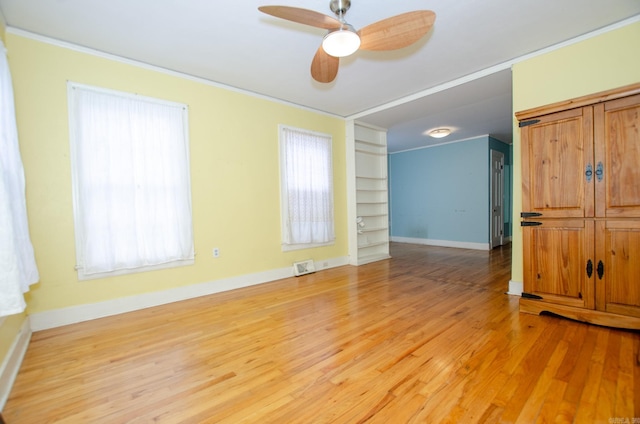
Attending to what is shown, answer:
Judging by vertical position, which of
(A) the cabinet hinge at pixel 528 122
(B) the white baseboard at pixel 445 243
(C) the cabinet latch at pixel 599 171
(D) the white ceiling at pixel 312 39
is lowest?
(B) the white baseboard at pixel 445 243

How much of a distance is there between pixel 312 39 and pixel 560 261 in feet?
10.0

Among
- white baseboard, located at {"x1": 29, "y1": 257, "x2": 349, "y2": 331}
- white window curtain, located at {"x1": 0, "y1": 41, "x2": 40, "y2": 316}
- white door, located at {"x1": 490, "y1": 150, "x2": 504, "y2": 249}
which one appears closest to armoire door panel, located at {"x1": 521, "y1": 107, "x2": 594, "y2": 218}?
white baseboard, located at {"x1": 29, "y1": 257, "x2": 349, "y2": 331}

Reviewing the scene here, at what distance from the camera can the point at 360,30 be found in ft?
6.72

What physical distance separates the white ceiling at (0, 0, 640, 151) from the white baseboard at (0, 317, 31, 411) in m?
2.52

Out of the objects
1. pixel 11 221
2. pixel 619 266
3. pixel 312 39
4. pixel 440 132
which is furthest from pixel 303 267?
pixel 440 132

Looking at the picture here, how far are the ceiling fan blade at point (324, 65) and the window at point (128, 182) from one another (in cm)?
168

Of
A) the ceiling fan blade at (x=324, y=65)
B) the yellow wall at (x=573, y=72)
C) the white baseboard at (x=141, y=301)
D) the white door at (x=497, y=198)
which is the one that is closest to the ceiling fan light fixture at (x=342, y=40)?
the ceiling fan blade at (x=324, y=65)

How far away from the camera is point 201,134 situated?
3.28 m

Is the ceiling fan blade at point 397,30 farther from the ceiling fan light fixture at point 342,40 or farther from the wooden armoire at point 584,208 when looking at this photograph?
the wooden armoire at point 584,208

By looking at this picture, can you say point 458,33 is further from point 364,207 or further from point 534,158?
point 364,207

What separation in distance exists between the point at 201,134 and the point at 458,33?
2.98m

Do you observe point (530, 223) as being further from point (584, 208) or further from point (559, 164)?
point (559, 164)

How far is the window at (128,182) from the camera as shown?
253cm

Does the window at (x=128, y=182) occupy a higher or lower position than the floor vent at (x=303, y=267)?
A: higher
